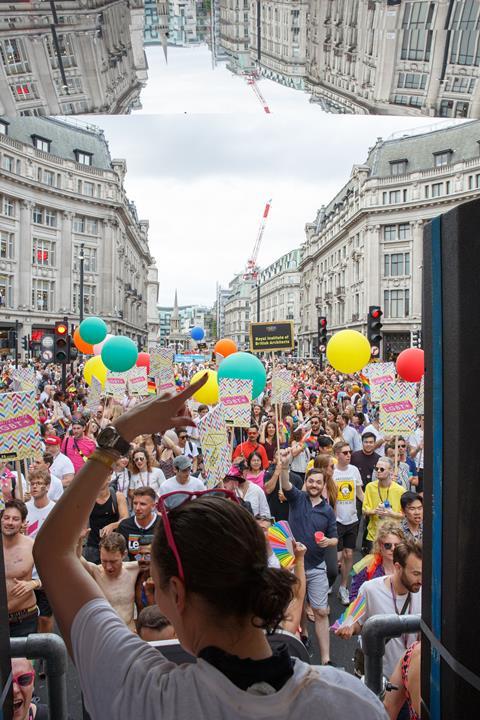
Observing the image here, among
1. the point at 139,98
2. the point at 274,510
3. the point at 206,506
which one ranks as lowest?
the point at 274,510

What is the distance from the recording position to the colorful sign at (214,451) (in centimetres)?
688

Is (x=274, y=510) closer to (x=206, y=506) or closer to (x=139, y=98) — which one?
(x=139, y=98)

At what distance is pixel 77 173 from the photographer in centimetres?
5462

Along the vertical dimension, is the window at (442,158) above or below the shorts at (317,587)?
above

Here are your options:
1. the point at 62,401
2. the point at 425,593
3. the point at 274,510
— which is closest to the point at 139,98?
the point at 274,510

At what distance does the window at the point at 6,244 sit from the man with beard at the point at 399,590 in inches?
1984

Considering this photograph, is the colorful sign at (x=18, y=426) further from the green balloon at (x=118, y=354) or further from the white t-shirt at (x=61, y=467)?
the green balloon at (x=118, y=354)

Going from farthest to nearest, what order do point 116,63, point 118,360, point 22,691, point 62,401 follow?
point 62,401
point 118,360
point 116,63
point 22,691

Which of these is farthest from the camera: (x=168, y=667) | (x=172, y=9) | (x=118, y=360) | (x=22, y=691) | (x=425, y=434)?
(x=118, y=360)

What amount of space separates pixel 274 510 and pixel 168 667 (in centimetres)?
641

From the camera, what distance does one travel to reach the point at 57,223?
178 feet

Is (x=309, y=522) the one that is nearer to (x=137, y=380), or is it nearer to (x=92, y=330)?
(x=137, y=380)

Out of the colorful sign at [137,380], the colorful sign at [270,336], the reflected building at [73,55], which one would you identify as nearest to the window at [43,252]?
the colorful sign at [270,336]

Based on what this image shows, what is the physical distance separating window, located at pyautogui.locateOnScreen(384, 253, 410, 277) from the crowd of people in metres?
44.3
